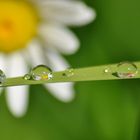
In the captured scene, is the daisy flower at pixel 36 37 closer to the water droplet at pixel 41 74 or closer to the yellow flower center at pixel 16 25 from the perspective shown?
the yellow flower center at pixel 16 25

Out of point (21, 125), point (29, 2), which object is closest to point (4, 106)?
point (21, 125)

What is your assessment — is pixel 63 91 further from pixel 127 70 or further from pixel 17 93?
pixel 127 70

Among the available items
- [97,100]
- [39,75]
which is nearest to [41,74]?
[39,75]

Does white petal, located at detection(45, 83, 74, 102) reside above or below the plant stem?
above

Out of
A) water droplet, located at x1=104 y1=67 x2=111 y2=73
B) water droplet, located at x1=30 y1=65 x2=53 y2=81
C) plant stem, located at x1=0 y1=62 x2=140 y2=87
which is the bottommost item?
plant stem, located at x1=0 y1=62 x2=140 y2=87

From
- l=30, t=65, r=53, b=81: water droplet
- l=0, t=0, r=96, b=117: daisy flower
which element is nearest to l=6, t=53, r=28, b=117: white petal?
l=0, t=0, r=96, b=117: daisy flower

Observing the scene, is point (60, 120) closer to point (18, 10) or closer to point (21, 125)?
point (21, 125)

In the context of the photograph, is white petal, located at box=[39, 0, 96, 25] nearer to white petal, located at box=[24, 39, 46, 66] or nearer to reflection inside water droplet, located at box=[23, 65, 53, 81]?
white petal, located at box=[24, 39, 46, 66]
